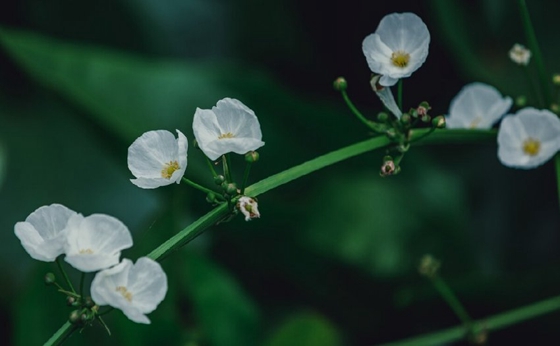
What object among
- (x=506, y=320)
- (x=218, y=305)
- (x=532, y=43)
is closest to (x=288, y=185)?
(x=218, y=305)

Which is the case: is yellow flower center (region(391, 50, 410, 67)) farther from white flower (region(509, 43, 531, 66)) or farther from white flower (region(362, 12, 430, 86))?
white flower (region(509, 43, 531, 66))

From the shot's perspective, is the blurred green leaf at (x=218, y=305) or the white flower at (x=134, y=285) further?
the blurred green leaf at (x=218, y=305)

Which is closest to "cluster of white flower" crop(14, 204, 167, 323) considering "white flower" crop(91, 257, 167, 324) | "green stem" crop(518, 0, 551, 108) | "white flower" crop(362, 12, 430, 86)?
"white flower" crop(91, 257, 167, 324)

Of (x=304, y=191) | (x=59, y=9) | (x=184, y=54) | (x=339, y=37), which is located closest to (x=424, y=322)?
(x=304, y=191)

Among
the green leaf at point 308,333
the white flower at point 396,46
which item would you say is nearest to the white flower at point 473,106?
the white flower at point 396,46

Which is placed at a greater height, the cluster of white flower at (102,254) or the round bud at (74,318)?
the cluster of white flower at (102,254)

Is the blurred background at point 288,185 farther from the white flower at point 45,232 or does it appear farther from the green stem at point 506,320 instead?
the white flower at point 45,232

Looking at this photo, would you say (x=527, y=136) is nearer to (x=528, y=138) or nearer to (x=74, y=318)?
(x=528, y=138)
